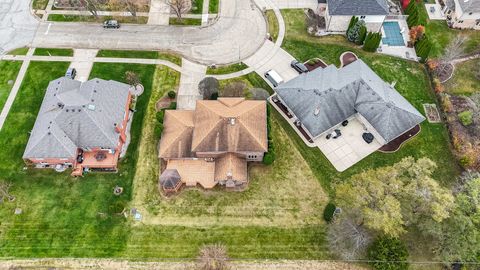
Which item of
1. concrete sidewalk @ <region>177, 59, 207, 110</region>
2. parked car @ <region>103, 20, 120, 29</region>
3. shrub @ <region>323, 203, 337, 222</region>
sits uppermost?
parked car @ <region>103, 20, 120, 29</region>

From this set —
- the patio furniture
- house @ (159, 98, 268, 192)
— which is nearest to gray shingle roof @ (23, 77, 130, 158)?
house @ (159, 98, 268, 192)

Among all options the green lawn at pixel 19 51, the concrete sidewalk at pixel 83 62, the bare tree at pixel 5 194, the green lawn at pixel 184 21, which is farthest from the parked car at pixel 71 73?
the bare tree at pixel 5 194

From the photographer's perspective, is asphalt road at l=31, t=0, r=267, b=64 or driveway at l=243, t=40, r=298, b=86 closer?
driveway at l=243, t=40, r=298, b=86

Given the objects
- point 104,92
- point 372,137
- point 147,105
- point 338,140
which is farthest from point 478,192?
point 104,92

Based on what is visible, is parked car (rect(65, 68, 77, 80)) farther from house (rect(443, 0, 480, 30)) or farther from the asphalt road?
house (rect(443, 0, 480, 30))

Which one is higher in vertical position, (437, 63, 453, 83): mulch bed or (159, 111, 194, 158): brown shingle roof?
(437, 63, 453, 83): mulch bed

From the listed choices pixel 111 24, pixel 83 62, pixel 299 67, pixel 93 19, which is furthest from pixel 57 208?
pixel 299 67

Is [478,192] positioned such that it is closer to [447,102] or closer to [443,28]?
Answer: [447,102]
